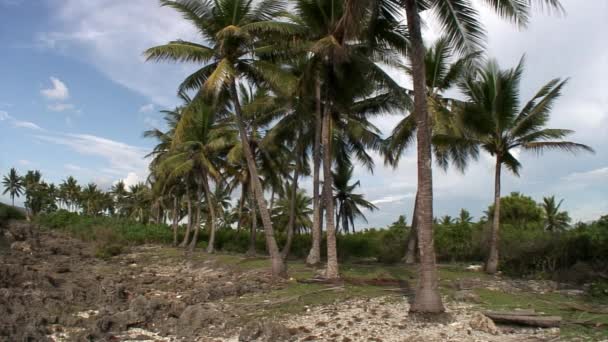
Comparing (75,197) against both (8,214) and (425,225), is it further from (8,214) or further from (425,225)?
(425,225)

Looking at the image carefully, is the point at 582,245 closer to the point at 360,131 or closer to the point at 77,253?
the point at 360,131

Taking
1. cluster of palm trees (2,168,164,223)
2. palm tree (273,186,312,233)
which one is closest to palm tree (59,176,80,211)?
cluster of palm trees (2,168,164,223)

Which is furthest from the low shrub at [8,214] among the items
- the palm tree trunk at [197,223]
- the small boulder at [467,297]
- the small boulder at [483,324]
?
the small boulder at [483,324]

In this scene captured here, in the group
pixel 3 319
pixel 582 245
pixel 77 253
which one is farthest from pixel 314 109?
pixel 77 253

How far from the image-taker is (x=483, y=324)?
8828 millimetres

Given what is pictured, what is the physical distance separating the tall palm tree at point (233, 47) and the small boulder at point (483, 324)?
28.7ft

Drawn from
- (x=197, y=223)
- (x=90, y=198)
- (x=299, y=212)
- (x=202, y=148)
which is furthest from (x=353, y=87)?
(x=90, y=198)

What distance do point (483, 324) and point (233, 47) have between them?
12265mm

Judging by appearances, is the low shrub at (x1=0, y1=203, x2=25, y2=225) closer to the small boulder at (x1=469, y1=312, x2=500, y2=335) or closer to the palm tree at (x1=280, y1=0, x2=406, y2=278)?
the palm tree at (x1=280, y1=0, x2=406, y2=278)

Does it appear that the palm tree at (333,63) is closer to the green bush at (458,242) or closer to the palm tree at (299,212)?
the green bush at (458,242)

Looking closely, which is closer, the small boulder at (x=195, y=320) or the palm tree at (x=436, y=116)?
the small boulder at (x=195, y=320)

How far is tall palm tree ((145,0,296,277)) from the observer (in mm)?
16172

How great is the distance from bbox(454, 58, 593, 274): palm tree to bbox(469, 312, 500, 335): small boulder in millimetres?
10554

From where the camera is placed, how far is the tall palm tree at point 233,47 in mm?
16172
